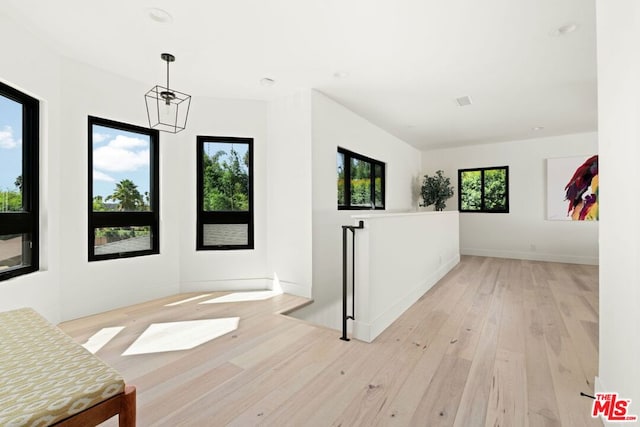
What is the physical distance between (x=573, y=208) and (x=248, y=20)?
692cm

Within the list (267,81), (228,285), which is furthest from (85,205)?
(267,81)

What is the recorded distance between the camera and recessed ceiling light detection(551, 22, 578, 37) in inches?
96.3

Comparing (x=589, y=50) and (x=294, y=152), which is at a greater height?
(x=589, y=50)

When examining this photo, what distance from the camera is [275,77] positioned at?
3.44 meters

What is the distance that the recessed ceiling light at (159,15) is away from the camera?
7.41 feet

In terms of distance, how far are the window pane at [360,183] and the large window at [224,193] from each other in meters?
1.73

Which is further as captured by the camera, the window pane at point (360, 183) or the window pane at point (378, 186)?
the window pane at point (378, 186)

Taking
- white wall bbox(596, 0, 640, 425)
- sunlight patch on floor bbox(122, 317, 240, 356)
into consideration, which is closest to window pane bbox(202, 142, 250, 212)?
sunlight patch on floor bbox(122, 317, 240, 356)

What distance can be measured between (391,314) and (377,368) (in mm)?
918

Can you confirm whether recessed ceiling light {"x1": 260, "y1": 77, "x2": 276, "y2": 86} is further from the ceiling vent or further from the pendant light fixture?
the ceiling vent

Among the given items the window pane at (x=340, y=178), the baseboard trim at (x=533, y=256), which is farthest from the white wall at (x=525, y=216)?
the window pane at (x=340, y=178)

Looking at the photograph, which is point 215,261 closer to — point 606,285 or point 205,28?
point 205,28

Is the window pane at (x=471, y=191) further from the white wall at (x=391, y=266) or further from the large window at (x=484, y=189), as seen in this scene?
the white wall at (x=391, y=266)

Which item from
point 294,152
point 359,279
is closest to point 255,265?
point 294,152
